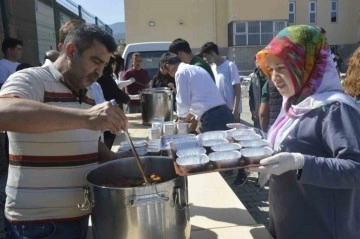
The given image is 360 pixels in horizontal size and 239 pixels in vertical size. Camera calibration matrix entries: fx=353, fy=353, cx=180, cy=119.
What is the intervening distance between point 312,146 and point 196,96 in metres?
2.08

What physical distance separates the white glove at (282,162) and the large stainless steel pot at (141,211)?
0.89ft

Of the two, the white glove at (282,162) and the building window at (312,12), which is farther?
the building window at (312,12)

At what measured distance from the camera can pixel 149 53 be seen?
18.6 feet

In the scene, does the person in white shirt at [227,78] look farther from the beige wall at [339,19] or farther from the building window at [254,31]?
the beige wall at [339,19]

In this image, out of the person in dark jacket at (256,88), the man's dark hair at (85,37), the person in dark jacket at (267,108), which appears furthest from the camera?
the person in dark jacket at (256,88)

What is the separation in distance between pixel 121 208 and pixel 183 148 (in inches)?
16.0

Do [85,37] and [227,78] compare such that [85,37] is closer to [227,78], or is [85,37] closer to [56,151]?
[56,151]

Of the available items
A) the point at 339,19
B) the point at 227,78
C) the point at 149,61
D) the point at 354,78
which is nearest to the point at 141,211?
the point at 354,78

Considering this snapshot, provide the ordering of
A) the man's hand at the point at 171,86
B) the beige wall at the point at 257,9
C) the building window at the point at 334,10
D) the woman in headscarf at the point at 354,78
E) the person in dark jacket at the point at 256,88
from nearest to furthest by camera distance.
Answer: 1. the woman in headscarf at the point at 354,78
2. the person in dark jacket at the point at 256,88
3. the man's hand at the point at 171,86
4. the beige wall at the point at 257,9
5. the building window at the point at 334,10

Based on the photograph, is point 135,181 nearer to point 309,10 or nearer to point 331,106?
point 331,106

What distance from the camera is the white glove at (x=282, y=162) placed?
1.13 metres

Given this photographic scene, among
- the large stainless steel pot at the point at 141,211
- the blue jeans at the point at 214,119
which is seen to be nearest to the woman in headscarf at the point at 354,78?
the blue jeans at the point at 214,119

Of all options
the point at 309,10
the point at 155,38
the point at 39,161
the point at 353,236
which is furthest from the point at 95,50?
the point at 309,10

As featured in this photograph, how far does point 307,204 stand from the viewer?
1.28 metres
